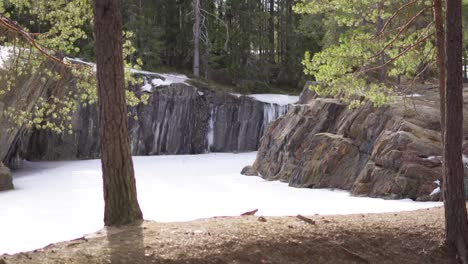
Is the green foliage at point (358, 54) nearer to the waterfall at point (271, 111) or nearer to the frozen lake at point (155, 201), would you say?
the frozen lake at point (155, 201)

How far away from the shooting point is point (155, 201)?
1193cm

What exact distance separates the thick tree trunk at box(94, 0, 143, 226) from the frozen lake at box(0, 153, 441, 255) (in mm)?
2334

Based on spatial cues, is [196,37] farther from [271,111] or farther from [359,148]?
[359,148]

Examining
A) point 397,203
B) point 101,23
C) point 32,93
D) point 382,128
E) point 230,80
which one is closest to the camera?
point 101,23

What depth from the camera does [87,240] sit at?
5.22 meters

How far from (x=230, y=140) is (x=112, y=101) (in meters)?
18.7

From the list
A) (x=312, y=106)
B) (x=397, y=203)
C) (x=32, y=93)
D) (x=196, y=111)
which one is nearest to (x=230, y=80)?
(x=196, y=111)

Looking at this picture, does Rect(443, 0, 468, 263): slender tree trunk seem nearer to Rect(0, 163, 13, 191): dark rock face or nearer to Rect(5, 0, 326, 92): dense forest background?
Rect(0, 163, 13, 191): dark rock face

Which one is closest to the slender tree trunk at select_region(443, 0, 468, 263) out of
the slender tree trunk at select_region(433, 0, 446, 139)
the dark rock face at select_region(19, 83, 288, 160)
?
the slender tree trunk at select_region(433, 0, 446, 139)

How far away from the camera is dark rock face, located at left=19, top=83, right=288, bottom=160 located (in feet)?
70.3

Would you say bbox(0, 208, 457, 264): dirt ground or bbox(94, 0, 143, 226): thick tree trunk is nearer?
bbox(0, 208, 457, 264): dirt ground

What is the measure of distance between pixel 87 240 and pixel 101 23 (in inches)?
86.6

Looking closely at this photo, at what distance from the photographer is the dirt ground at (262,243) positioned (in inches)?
191

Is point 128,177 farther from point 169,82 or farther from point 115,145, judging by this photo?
point 169,82
